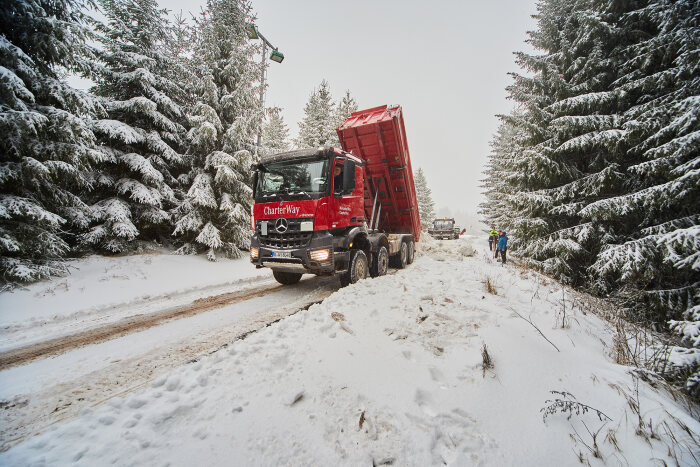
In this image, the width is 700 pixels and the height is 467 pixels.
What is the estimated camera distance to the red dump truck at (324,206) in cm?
545

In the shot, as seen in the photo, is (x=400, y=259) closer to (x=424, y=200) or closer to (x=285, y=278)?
(x=285, y=278)

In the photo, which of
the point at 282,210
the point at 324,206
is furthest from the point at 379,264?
the point at 282,210

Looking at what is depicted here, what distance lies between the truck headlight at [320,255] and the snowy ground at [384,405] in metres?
1.78

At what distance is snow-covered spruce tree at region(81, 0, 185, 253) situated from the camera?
827 cm

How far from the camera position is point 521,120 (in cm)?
950

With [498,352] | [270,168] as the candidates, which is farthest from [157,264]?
[498,352]

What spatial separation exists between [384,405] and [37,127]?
859 cm

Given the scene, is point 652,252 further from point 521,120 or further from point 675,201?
point 521,120

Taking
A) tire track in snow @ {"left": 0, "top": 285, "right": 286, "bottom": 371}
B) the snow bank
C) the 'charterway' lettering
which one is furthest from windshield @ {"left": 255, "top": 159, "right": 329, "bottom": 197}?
the snow bank

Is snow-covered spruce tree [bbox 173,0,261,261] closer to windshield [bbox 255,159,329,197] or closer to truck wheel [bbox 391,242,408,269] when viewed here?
windshield [bbox 255,159,329,197]

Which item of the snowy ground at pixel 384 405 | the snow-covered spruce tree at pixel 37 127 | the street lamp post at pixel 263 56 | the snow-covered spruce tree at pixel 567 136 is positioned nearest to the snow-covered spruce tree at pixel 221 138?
the street lamp post at pixel 263 56

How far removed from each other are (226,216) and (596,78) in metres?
13.3

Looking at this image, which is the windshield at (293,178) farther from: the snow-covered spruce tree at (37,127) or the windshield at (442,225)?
the windshield at (442,225)

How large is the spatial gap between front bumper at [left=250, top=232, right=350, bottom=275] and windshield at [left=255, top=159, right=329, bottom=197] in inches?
40.8
